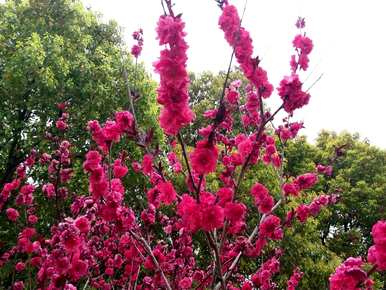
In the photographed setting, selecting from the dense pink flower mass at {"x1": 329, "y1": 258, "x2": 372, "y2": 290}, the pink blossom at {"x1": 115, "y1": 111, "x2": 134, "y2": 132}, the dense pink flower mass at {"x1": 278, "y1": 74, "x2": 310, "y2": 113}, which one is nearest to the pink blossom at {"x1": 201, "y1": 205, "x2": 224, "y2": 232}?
the dense pink flower mass at {"x1": 329, "y1": 258, "x2": 372, "y2": 290}

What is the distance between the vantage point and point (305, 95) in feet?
9.93

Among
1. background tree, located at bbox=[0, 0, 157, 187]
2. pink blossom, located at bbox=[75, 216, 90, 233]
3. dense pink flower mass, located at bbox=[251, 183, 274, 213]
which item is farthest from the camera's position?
background tree, located at bbox=[0, 0, 157, 187]

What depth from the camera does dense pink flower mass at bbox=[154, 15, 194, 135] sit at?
2.27 metres

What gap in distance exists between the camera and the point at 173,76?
2.27 m

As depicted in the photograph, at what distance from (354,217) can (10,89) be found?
14.1m

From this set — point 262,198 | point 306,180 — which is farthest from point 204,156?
point 306,180

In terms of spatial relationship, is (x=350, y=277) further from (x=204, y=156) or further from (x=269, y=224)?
(x=269, y=224)

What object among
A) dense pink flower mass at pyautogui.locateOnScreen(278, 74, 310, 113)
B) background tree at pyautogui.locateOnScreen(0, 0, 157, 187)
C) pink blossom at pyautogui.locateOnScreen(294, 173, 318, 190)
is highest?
background tree at pyautogui.locateOnScreen(0, 0, 157, 187)

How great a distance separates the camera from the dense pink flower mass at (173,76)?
7.43ft

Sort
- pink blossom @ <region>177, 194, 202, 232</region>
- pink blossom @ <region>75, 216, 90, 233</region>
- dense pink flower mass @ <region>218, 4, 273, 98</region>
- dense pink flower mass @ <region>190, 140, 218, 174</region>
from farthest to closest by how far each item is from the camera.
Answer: pink blossom @ <region>75, 216, 90, 233</region>, dense pink flower mass @ <region>218, 4, 273, 98</region>, pink blossom @ <region>177, 194, 202, 232</region>, dense pink flower mass @ <region>190, 140, 218, 174</region>

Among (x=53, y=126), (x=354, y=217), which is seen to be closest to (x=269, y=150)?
(x=53, y=126)

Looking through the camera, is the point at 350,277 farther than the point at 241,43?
No

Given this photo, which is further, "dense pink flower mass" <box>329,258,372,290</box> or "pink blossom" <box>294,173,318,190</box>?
"pink blossom" <box>294,173,318,190</box>

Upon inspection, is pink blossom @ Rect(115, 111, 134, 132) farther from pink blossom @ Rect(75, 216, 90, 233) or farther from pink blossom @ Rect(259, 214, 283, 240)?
pink blossom @ Rect(259, 214, 283, 240)
